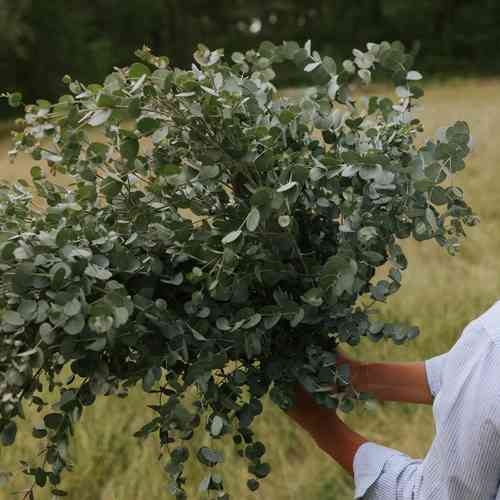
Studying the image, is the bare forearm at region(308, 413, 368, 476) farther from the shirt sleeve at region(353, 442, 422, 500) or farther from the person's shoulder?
the person's shoulder

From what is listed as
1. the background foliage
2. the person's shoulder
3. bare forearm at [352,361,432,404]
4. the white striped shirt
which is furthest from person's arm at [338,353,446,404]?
the background foliage

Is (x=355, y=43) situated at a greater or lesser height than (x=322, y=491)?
lesser

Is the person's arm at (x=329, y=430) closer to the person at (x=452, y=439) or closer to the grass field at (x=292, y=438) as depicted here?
the person at (x=452, y=439)

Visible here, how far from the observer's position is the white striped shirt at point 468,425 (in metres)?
1.09

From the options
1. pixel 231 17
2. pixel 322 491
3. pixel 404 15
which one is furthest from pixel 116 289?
pixel 231 17

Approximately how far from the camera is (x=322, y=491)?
2.28m

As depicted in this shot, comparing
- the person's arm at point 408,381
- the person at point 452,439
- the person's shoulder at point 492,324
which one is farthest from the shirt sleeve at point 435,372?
the person's shoulder at point 492,324

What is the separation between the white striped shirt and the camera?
3.58 feet

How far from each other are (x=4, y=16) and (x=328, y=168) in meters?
14.5

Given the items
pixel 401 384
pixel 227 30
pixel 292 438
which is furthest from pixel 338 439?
pixel 227 30

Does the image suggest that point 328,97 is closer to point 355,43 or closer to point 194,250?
point 194,250

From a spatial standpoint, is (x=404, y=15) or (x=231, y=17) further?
(x=231, y=17)

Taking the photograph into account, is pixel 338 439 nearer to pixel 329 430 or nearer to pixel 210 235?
pixel 329 430

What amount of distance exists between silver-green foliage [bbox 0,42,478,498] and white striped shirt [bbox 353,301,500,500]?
0.17 metres
